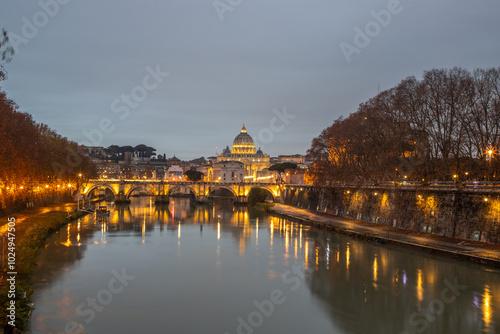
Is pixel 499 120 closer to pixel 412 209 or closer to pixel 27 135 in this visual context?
pixel 412 209

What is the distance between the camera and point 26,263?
21.2 metres

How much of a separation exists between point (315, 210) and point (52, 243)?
34640mm

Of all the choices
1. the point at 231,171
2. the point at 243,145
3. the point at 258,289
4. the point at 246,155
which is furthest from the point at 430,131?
the point at 243,145

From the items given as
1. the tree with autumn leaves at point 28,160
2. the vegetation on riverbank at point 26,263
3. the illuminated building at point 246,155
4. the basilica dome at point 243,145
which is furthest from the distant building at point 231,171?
the vegetation on riverbank at point 26,263

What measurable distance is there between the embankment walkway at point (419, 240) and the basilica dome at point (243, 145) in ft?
475

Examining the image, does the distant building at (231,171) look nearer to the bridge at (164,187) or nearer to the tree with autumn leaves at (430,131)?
the bridge at (164,187)

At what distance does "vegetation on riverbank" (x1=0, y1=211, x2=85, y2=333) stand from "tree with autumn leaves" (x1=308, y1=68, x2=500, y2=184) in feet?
91.3

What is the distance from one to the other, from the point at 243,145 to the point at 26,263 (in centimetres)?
16986

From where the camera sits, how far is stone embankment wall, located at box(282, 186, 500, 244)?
2753 cm

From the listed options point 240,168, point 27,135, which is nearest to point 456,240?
point 27,135

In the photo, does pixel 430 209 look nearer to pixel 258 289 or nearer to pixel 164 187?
pixel 258 289

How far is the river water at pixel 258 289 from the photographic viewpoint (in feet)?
57.7

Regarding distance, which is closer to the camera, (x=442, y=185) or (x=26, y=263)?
(x=26, y=263)

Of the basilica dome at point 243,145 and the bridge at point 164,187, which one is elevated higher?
the basilica dome at point 243,145
